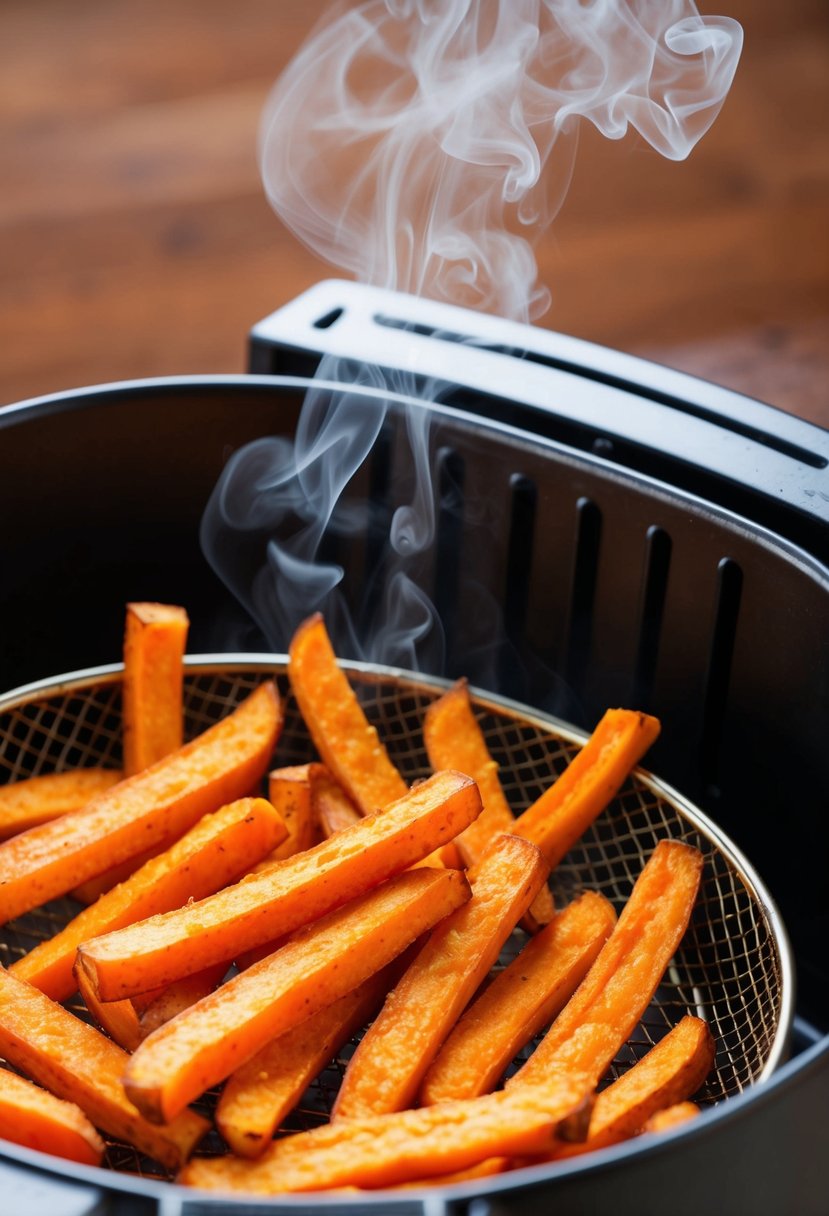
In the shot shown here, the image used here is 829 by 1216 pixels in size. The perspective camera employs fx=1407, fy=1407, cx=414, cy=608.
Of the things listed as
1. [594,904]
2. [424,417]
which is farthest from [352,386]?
[594,904]

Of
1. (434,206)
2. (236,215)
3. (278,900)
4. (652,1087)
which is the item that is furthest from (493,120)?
(236,215)

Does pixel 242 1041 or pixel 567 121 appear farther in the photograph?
pixel 567 121

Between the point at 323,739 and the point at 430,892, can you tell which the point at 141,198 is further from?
the point at 430,892

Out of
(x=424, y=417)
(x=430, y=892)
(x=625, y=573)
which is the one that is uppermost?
(x=424, y=417)

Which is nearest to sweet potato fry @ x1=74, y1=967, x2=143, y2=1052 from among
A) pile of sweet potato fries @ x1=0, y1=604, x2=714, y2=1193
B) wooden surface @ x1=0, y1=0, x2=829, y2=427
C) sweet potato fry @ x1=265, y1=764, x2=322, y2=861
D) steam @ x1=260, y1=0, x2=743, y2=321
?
pile of sweet potato fries @ x1=0, y1=604, x2=714, y2=1193

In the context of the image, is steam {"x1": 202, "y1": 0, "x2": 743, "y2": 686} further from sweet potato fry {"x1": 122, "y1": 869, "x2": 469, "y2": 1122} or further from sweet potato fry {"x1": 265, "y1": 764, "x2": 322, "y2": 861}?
sweet potato fry {"x1": 122, "y1": 869, "x2": 469, "y2": 1122}

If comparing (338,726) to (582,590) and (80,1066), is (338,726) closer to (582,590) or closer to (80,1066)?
(582,590)

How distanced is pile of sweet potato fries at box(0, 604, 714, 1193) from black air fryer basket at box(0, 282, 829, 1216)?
141mm

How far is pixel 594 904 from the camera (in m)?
1.25

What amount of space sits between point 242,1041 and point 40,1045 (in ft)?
0.63

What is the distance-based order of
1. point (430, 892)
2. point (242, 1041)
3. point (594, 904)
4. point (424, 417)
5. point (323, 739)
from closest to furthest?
point (242, 1041), point (430, 892), point (594, 904), point (323, 739), point (424, 417)

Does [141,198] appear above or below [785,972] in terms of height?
above

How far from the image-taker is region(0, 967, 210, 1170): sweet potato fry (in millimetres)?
996

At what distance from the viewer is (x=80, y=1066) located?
1055mm
